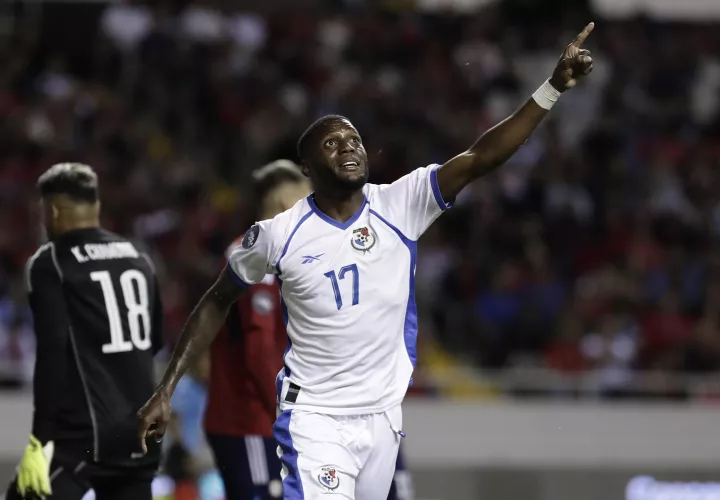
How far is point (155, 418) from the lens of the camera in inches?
207

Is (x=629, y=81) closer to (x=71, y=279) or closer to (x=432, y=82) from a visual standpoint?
(x=432, y=82)

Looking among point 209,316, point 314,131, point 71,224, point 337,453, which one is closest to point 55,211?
point 71,224

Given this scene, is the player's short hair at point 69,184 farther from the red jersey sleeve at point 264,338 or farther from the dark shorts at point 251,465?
the dark shorts at point 251,465

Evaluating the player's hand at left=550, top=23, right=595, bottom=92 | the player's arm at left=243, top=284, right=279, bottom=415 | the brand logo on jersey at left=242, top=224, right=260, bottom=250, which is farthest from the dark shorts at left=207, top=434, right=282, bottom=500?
the player's hand at left=550, top=23, right=595, bottom=92

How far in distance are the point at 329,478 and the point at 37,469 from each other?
1.36 metres

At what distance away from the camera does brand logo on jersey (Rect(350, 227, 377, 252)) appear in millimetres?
5262

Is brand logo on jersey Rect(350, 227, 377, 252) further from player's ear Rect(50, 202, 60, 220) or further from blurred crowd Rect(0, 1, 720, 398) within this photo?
blurred crowd Rect(0, 1, 720, 398)

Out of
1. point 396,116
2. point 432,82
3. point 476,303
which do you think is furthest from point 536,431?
point 432,82

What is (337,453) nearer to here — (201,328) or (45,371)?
(201,328)

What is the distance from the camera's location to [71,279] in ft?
19.1

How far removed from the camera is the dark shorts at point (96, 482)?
575 centimetres

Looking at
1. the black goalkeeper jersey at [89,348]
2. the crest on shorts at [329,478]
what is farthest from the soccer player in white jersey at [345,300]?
the black goalkeeper jersey at [89,348]

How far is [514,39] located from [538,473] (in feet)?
23.6

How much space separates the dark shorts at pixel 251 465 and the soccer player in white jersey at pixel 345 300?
1207 millimetres
